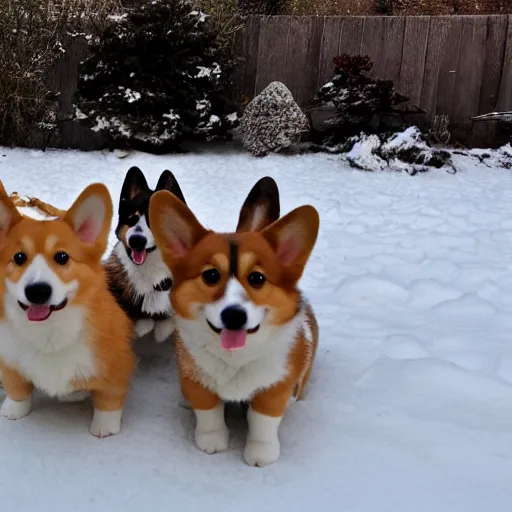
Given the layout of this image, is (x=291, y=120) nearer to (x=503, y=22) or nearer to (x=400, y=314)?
(x=503, y=22)

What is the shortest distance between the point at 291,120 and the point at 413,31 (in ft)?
6.24

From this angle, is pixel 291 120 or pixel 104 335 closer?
pixel 104 335

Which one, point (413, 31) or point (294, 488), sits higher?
point (413, 31)

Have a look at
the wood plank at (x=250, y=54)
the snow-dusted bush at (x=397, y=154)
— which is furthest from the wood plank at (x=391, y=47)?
the wood plank at (x=250, y=54)

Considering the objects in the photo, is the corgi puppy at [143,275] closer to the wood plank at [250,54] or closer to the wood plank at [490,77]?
the wood plank at [250,54]

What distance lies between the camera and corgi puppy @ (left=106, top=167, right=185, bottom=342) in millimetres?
2182

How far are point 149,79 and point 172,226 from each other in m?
4.35

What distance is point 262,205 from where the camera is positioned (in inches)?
80.0

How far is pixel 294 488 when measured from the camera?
5.14 feet

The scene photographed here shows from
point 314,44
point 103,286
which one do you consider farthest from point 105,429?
point 314,44

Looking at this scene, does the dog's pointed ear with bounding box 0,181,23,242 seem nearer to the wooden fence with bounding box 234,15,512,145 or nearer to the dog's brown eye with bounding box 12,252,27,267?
the dog's brown eye with bounding box 12,252,27,267

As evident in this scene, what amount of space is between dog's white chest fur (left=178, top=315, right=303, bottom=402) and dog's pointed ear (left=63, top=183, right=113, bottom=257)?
0.37m

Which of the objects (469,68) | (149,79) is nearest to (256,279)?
(149,79)

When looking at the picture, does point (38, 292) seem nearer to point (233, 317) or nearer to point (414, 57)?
point (233, 317)
